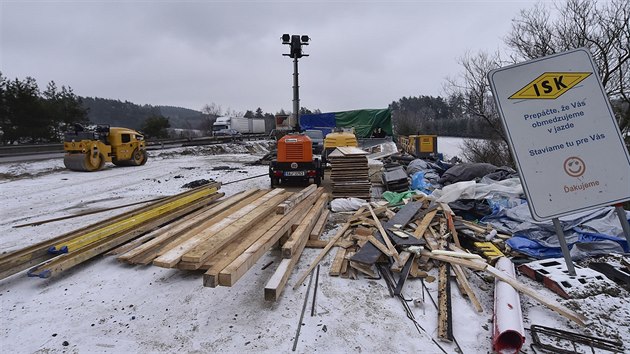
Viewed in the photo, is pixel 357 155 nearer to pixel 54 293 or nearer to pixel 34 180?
pixel 54 293

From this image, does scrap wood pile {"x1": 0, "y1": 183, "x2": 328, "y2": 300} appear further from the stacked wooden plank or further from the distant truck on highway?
the distant truck on highway

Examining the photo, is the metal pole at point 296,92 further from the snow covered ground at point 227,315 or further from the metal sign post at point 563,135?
the metal sign post at point 563,135

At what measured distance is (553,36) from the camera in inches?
547

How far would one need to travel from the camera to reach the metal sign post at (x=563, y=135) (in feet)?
11.0

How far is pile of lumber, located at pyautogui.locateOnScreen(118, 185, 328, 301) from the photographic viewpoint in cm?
334

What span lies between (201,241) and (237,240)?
51cm

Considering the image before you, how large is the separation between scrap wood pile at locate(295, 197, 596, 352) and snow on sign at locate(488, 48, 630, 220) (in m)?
1.02

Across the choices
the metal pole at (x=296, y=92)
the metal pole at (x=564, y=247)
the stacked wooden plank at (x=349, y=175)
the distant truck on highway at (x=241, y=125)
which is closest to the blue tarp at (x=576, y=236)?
the metal pole at (x=564, y=247)

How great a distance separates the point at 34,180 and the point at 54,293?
37.1 ft

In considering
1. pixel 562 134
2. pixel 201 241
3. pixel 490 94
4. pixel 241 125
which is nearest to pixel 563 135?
pixel 562 134

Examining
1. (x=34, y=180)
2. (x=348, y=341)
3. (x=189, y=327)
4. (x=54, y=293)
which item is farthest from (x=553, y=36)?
(x=34, y=180)

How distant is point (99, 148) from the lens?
14.1 meters

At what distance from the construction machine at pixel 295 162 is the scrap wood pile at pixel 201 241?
8.69 feet

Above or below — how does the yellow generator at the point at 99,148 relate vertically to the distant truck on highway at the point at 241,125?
below
